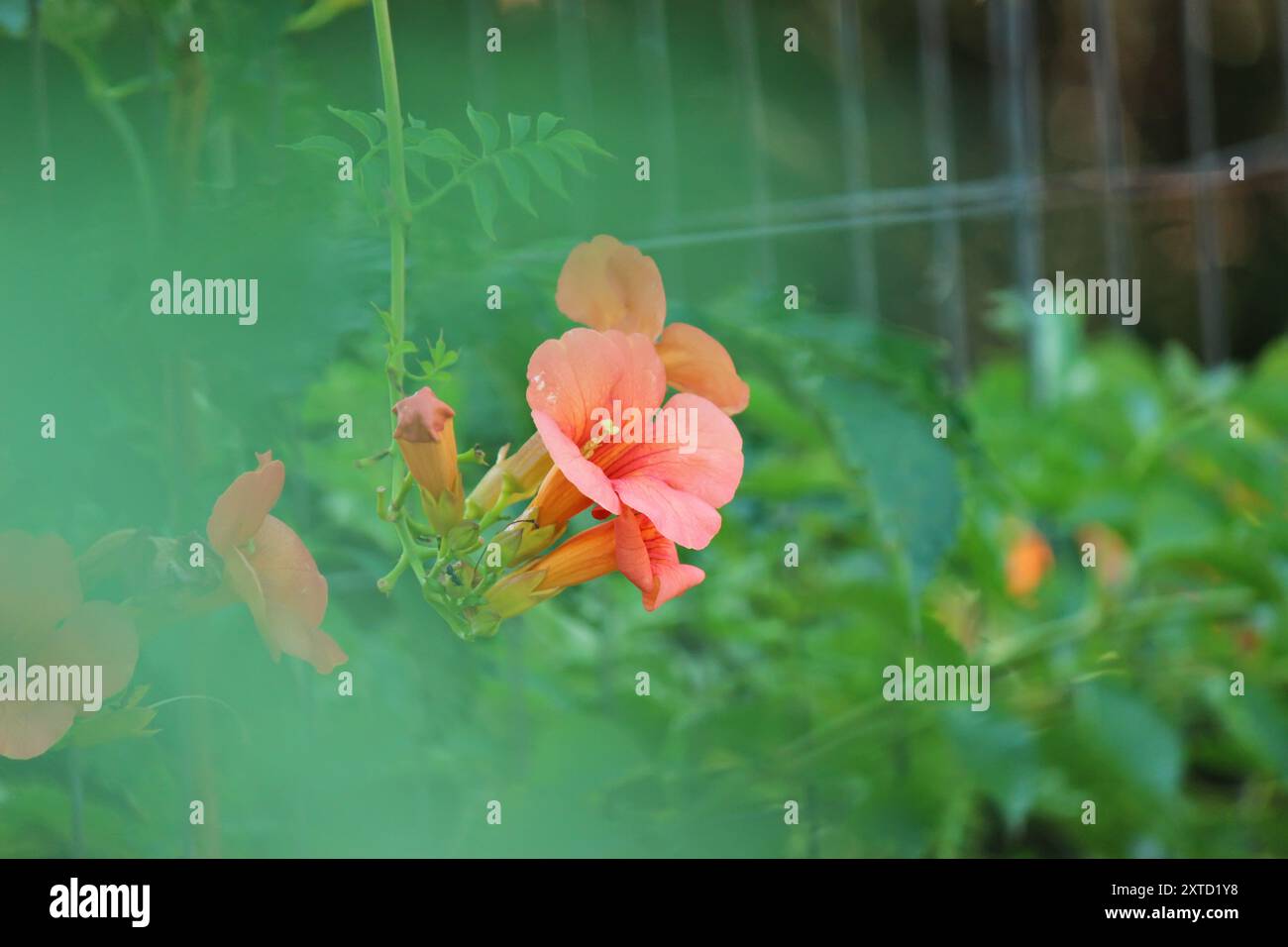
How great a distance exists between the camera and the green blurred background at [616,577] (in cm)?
41

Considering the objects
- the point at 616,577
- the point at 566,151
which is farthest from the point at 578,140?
the point at 616,577

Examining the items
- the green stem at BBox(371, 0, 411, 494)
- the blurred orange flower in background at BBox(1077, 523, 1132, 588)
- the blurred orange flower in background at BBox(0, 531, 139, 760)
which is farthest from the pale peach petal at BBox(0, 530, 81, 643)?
the blurred orange flower in background at BBox(1077, 523, 1132, 588)

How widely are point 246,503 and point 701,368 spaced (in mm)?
122

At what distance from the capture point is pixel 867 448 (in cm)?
49

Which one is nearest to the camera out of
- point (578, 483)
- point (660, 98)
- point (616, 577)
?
point (578, 483)

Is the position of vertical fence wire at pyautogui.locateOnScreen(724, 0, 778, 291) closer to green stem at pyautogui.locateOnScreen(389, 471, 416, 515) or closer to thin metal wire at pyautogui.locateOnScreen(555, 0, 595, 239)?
thin metal wire at pyautogui.locateOnScreen(555, 0, 595, 239)

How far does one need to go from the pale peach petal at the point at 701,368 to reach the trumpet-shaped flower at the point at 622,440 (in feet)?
0.08

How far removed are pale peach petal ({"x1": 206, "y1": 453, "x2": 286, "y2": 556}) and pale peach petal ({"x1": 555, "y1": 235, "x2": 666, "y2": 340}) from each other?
0.28 ft

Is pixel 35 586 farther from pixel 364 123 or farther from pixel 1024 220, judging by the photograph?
pixel 1024 220

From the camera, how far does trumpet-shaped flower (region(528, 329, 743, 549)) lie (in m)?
0.27

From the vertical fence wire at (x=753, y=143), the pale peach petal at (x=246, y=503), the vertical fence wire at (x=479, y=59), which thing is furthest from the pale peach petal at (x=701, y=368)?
the vertical fence wire at (x=753, y=143)

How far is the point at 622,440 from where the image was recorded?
282 mm

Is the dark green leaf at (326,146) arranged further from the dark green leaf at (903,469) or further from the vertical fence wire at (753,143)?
the vertical fence wire at (753,143)
